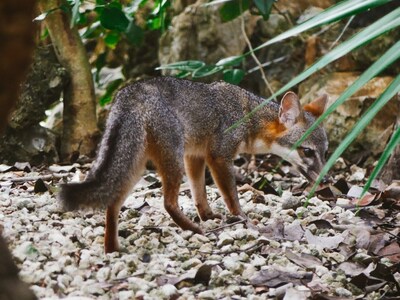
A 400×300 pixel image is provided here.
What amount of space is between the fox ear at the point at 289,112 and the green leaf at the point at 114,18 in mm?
1236

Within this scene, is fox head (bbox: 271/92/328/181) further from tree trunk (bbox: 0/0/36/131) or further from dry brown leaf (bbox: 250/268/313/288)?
tree trunk (bbox: 0/0/36/131)

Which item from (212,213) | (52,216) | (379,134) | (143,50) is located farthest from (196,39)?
(52,216)

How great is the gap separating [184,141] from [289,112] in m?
1.02

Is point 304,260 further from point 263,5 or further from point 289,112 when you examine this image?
point 263,5

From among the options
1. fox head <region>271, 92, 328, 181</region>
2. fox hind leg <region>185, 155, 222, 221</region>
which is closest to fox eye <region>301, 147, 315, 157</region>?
fox head <region>271, 92, 328, 181</region>

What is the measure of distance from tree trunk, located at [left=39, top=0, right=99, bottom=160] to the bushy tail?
100 inches

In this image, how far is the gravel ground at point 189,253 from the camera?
2301 millimetres

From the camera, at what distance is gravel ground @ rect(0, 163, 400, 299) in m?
2.30

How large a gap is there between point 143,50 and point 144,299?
549 centimetres

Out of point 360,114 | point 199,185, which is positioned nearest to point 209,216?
point 199,185

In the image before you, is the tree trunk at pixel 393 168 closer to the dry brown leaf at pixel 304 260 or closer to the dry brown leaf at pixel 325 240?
the dry brown leaf at pixel 325 240

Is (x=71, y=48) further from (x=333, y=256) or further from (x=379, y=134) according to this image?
(x=333, y=256)

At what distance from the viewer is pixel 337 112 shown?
18.9 ft

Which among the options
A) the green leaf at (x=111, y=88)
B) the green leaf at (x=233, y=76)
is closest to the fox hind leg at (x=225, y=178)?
the green leaf at (x=233, y=76)
